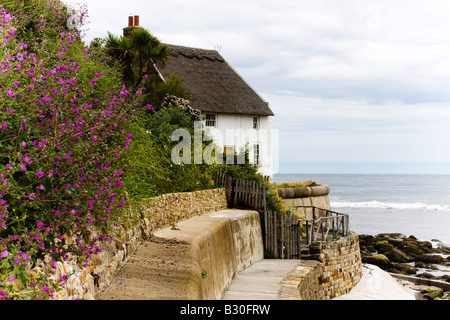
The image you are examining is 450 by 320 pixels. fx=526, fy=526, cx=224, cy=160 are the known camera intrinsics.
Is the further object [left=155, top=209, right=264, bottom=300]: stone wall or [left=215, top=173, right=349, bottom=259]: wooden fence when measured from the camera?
[left=215, top=173, right=349, bottom=259]: wooden fence

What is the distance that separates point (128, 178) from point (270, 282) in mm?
5457

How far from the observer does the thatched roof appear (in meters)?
28.8

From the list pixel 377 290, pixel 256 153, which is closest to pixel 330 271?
pixel 377 290

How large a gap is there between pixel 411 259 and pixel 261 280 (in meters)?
20.9

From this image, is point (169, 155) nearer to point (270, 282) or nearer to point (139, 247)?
point (270, 282)

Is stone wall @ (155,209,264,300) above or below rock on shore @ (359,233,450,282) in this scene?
above

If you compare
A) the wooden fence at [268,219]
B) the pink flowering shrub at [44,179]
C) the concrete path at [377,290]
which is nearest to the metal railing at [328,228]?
the wooden fence at [268,219]

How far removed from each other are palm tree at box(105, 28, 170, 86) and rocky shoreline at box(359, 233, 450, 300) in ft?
49.0

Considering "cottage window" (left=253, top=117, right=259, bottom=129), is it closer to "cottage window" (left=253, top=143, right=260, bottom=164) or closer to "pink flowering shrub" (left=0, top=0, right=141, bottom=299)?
"cottage window" (left=253, top=143, right=260, bottom=164)

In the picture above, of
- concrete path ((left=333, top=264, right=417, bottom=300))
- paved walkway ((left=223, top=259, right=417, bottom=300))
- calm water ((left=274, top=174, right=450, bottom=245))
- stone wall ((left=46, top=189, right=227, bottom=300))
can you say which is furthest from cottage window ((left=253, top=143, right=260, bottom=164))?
calm water ((left=274, top=174, right=450, bottom=245))
